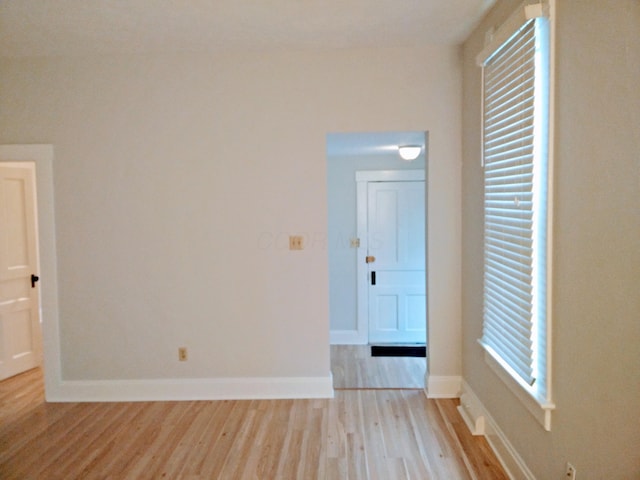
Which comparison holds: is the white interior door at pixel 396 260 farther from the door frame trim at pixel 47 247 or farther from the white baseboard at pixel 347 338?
the door frame trim at pixel 47 247

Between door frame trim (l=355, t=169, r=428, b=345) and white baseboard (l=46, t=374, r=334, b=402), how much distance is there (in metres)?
1.95

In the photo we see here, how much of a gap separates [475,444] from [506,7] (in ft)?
8.48

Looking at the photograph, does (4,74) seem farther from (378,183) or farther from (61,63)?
(378,183)

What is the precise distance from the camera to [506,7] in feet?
8.62

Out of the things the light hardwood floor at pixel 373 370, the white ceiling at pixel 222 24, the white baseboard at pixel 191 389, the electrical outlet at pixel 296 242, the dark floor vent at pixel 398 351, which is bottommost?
the dark floor vent at pixel 398 351

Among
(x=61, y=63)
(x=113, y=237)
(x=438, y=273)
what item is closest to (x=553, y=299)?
(x=438, y=273)

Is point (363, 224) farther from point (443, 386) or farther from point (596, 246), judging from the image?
point (596, 246)

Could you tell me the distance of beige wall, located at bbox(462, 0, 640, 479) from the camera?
1564mm

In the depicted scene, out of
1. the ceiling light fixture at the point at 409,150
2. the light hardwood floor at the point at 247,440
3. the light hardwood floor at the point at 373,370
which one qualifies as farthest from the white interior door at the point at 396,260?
the light hardwood floor at the point at 247,440

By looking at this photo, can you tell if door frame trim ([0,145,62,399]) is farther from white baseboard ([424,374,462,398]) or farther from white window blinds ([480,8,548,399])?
white window blinds ([480,8,548,399])

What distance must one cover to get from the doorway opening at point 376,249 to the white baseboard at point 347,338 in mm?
12

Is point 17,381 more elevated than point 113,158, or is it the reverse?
point 113,158

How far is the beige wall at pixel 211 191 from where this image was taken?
143 inches

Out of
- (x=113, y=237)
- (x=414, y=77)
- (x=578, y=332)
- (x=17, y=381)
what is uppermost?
(x=414, y=77)
